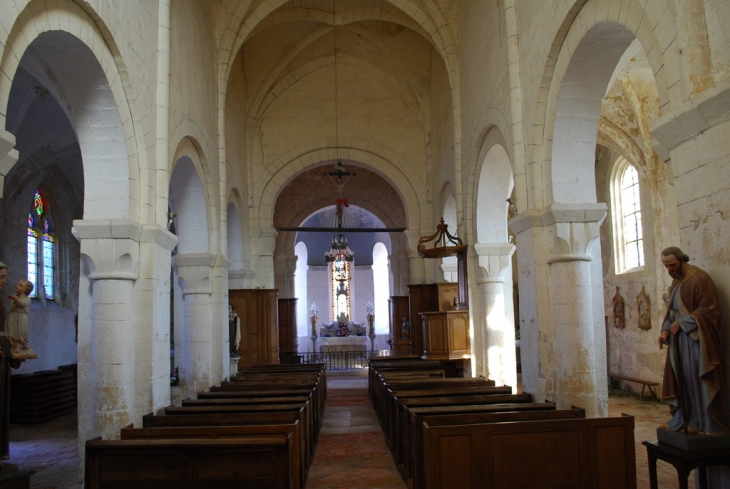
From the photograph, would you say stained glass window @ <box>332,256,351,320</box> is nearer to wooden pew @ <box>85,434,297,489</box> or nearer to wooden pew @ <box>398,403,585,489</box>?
wooden pew @ <box>398,403,585,489</box>

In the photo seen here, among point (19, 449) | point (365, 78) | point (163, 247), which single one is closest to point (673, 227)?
point (365, 78)

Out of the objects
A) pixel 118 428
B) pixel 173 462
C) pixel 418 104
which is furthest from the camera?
pixel 418 104

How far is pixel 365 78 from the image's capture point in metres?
17.4

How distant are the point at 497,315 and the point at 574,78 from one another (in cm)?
510

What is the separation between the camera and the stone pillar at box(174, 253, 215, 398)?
1105 centimetres

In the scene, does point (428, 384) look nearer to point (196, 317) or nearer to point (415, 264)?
point (196, 317)

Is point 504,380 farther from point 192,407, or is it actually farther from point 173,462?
point 173,462

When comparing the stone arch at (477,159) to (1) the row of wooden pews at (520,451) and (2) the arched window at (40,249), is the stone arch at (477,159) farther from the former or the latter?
(2) the arched window at (40,249)

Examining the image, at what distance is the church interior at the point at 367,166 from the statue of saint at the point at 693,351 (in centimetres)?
13

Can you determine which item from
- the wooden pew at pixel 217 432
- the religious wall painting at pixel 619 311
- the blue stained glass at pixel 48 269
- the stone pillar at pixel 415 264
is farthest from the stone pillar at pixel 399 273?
the wooden pew at pixel 217 432

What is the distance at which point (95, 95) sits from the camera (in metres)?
7.01

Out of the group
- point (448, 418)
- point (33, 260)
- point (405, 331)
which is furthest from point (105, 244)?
point (405, 331)

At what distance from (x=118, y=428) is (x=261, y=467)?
225cm

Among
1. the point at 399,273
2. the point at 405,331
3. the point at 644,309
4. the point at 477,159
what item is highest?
the point at 477,159
